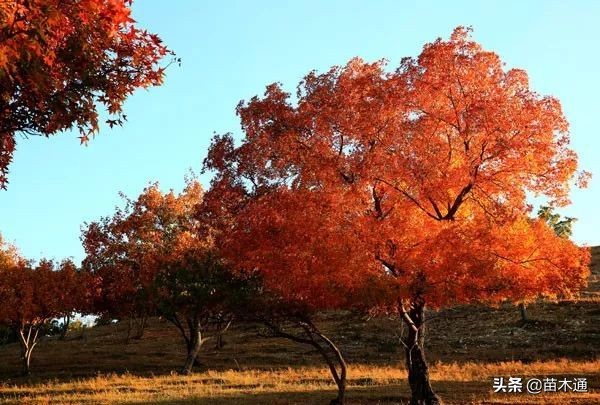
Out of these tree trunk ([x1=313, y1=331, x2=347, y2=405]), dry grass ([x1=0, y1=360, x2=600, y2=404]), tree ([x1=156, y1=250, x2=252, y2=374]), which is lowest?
dry grass ([x1=0, y1=360, x2=600, y2=404])

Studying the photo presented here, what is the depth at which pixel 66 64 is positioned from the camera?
903 cm

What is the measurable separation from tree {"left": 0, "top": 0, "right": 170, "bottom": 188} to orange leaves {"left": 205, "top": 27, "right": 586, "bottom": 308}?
10.2m

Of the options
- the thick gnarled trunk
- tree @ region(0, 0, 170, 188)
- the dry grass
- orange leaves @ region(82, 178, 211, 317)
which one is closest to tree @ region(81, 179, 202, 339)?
orange leaves @ region(82, 178, 211, 317)

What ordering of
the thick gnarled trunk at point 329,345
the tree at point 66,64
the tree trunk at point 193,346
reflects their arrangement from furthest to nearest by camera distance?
the tree trunk at point 193,346, the thick gnarled trunk at point 329,345, the tree at point 66,64

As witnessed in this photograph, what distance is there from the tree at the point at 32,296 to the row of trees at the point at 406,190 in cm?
3182

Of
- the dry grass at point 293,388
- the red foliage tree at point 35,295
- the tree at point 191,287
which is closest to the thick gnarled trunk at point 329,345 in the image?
the dry grass at point 293,388

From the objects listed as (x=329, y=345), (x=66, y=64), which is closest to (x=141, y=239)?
(x=329, y=345)

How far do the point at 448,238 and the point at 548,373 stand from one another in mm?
17132

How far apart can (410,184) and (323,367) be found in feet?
79.1

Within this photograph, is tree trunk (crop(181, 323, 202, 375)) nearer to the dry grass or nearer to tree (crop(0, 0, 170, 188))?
the dry grass

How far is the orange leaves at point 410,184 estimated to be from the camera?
1900 cm

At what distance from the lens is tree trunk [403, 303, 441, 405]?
21.6m

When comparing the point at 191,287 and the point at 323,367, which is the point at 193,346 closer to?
the point at 191,287

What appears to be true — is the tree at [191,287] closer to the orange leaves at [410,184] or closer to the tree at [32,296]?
the tree at [32,296]
